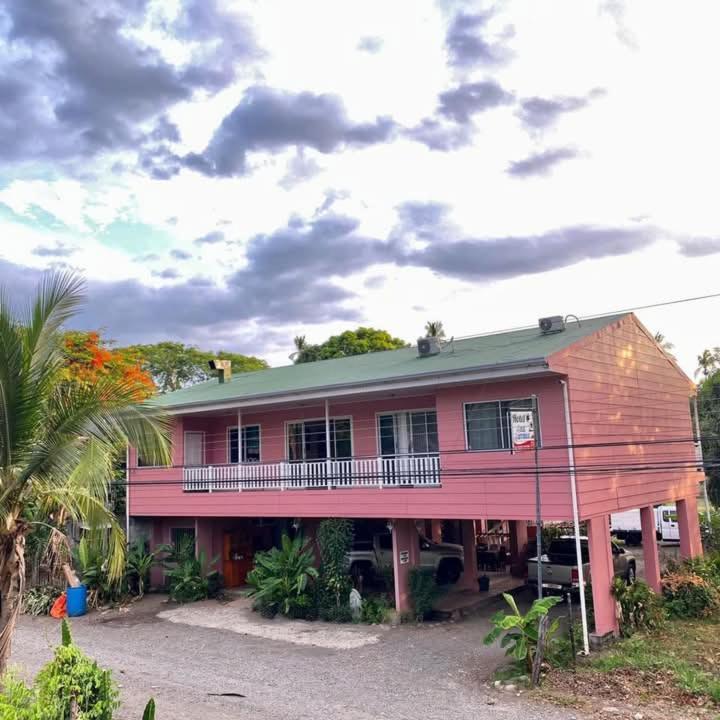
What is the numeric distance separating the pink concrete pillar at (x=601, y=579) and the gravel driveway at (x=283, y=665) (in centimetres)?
243

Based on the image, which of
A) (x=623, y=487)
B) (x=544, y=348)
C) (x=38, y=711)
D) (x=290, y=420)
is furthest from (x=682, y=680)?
(x=290, y=420)

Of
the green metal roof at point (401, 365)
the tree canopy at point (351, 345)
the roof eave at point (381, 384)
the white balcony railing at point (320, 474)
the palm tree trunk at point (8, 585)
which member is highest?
the tree canopy at point (351, 345)

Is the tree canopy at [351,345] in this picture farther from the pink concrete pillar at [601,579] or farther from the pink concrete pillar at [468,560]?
the pink concrete pillar at [601,579]

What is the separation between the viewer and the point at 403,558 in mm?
16547

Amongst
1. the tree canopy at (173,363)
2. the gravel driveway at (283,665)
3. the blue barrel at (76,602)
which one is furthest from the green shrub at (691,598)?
the tree canopy at (173,363)

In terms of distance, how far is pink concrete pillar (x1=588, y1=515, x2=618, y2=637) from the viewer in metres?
13.9

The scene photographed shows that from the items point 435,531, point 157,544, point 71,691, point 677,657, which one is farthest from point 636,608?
A: point 157,544

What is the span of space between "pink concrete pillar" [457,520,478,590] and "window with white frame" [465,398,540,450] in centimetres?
545

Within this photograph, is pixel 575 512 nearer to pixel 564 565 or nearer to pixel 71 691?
pixel 564 565

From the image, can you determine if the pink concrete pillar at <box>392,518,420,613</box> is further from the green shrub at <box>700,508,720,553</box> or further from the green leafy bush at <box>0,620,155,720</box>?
the green shrub at <box>700,508,720,553</box>

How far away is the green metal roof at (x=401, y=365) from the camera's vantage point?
15.1m

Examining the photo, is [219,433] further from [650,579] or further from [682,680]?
[682,680]

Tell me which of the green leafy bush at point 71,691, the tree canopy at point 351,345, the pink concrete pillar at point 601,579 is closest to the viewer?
the green leafy bush at point 71,691

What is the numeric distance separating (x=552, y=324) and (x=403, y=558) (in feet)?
23.0
